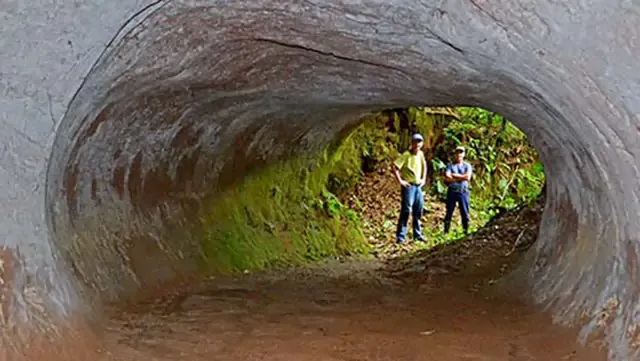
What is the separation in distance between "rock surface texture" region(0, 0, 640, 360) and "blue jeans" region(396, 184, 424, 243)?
19.4 ft

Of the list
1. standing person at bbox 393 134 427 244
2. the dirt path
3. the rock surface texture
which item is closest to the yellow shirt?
standing person at bbox 393 134 427 244

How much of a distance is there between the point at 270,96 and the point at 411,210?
6.73 meters

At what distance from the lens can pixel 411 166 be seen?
36.9 feet

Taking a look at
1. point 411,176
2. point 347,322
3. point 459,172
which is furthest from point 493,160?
point 347,322

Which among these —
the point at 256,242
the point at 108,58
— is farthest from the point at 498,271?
the point at 108,58

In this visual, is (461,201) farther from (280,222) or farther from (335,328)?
(335,328)

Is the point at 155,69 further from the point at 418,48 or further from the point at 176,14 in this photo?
the point at 418,48

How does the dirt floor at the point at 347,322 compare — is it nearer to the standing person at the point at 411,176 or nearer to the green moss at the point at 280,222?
the green moss at the point at 280,222

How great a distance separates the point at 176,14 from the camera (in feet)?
11.4

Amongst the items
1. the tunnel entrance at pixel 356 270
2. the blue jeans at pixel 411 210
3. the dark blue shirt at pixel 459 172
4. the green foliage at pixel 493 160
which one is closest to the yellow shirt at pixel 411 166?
the blue jeans at pixel 411 210

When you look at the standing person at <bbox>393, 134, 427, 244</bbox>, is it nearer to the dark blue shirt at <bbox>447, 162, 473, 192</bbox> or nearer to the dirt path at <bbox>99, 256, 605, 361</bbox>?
the dark blue shirt at <bbox>447, 162, 473, 192</bbox>

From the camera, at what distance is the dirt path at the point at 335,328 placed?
382cm

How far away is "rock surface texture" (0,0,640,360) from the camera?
3119mm

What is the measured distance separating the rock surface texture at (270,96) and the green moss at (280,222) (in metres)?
1.70
